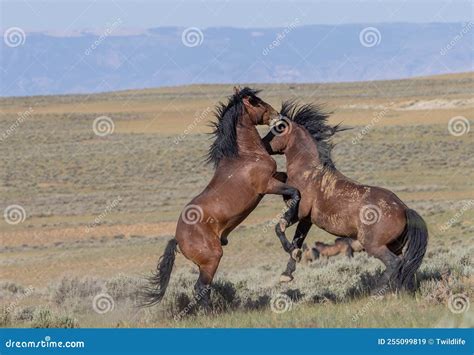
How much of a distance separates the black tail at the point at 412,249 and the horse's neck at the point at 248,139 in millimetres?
1780

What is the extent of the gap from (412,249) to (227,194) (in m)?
2.07

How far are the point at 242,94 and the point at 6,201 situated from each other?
94.6 feet

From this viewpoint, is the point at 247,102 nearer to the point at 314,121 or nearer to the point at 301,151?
the point at 301,151

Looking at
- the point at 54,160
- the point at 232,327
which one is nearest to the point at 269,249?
the point at 232,327

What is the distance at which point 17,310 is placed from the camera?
11875 millimetres

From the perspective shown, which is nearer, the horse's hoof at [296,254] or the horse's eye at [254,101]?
the horse's hoof at [296,254]

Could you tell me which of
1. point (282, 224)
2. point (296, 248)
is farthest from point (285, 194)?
point (296, 248)

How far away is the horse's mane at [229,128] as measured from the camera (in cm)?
1048

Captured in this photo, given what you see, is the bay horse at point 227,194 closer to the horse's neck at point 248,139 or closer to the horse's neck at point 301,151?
the horse's neck at point 248,139

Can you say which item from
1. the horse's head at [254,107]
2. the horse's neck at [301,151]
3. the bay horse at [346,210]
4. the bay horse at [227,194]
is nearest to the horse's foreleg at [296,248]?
the bay horse at [346,210]

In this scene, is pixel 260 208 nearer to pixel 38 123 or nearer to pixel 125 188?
pixel 125 188

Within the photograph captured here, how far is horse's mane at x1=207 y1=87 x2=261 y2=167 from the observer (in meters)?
10.5

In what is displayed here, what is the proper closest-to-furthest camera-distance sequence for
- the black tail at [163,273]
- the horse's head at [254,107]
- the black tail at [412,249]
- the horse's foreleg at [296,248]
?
the horse's foreleg at [296,248], the black tail at [412,249], the black tail at [163,273], the horse's head at [254,107]

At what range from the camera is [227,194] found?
1009cm
